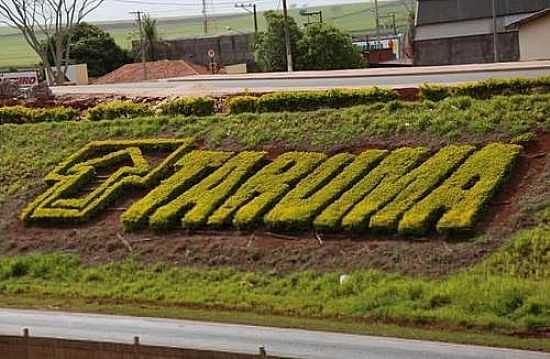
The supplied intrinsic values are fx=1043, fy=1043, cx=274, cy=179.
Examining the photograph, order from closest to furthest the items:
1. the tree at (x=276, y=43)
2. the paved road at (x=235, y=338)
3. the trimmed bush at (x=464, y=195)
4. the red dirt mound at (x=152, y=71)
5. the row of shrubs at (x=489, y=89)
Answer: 1. the paved road at (x=235, y=338)
2. the trimmed bush at (x=464, y=195)
3. the row of shrubs at (x=489, y=89)
4. the tree at (x=276, y=43)
5. the red dirt mound at (x=152, y=71)

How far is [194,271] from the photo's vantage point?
29859mm

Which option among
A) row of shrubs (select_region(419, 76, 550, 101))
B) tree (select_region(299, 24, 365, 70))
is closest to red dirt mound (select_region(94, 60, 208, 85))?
tree (select_region(299, 24, 365, 70))

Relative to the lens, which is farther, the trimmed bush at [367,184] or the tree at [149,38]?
the tree at [149,38]

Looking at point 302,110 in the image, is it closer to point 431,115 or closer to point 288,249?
point 431,115

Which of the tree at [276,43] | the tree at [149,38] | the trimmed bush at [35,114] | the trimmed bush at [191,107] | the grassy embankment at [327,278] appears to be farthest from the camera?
the tree at [149,38]

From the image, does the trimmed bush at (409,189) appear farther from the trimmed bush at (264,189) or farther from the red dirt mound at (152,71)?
the red dirt mound at (152,71)

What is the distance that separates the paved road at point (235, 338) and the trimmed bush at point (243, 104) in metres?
15.5

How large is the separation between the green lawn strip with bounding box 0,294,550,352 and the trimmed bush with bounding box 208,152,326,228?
4727mm

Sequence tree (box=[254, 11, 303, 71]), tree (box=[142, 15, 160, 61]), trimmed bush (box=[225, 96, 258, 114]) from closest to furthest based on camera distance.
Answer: trimmed bush (box=[225, 96, 258, 114]) < tree (box=[254, 11, 303, 71]) < tree (box=[142, 15, 160, 61])

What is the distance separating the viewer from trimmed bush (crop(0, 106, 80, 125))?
44406mm

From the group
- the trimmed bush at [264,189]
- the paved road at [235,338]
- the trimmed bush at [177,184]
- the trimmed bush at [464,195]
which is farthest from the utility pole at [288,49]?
the paved road at [235,338]

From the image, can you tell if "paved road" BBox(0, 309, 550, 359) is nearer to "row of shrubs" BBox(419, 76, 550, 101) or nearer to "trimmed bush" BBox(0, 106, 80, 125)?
"row of shrubs" BBox(419, 76, 550, 101)

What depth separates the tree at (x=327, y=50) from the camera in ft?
250

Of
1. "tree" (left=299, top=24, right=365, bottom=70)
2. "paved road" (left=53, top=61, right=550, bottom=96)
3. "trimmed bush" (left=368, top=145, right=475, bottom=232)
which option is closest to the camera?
"trimmed bush" (left=368, top=145, right=475, bottom=232)
